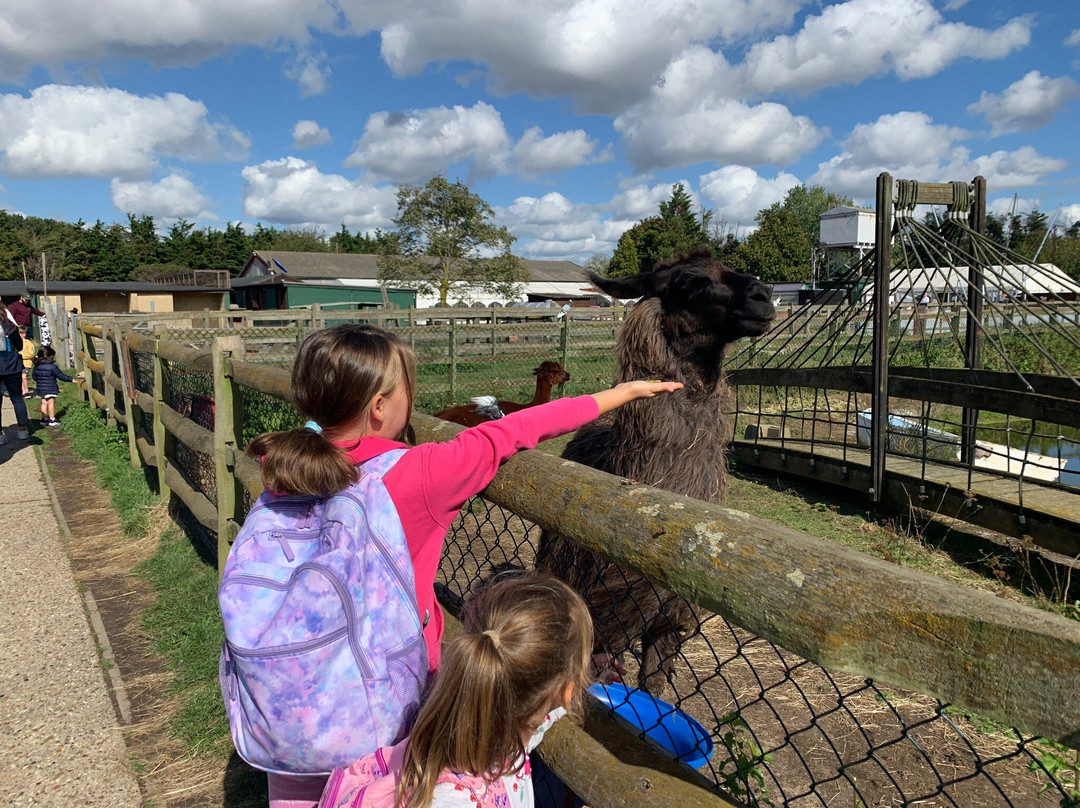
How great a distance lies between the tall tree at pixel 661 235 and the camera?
134ft

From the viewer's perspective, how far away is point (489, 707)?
4.47 feet

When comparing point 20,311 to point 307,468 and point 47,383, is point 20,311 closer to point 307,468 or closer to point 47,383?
point 47,383

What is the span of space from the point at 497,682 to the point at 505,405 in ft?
23.3

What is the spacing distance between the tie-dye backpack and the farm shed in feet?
144

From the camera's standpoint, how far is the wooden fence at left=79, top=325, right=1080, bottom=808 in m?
0.84

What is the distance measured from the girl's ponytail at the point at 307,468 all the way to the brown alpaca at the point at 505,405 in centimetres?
489

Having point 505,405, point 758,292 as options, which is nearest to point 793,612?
point 758,292

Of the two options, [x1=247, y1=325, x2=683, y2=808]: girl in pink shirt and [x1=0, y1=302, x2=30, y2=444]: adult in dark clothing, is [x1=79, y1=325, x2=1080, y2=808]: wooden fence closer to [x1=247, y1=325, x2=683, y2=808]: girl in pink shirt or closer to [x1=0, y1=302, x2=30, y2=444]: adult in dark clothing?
[x1=247, y1=325, x2=683, y2=808]: girl in pink shirt

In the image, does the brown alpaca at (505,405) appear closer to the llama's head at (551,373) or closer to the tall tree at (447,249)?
the llama's head at (551,373)

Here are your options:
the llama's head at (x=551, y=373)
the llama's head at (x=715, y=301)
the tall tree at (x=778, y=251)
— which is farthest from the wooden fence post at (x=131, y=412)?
the tall tree at (x=778, y=251)

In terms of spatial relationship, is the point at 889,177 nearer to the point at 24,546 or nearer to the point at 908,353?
the point at 24,546

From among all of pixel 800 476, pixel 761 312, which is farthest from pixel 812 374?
pixel 761 312

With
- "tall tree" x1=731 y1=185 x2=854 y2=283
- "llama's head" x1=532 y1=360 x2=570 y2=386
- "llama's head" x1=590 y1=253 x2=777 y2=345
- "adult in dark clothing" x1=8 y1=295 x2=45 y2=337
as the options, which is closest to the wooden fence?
"llama's head" x1=590 y1=253 x2=777 y2=345

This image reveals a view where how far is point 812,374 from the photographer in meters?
7.47
